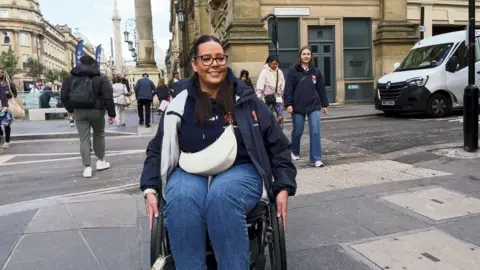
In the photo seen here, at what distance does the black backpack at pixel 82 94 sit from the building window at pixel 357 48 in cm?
1515

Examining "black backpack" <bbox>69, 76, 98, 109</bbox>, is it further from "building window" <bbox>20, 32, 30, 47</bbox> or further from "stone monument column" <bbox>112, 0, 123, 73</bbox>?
"building window" <bbox>20, 32, 30, 47</bbox>

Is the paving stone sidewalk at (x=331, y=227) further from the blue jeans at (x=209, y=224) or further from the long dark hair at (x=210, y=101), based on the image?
the long dark hair at (x=210, y=101)

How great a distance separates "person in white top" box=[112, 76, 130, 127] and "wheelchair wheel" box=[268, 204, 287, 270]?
41.6 feet

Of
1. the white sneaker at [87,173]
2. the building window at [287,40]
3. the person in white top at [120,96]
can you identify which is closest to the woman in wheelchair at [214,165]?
the white sneaker at [87,173]

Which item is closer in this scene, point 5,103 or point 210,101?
point 210,101

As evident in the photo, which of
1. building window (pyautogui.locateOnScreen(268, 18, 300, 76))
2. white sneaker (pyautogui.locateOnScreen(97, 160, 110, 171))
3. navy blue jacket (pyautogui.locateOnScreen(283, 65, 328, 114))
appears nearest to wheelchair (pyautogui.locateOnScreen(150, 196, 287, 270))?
navy blue jacket (pyautogui.locateOnScreen(283, 65, 328, 114))

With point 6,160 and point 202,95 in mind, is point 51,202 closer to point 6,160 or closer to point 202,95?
point 202,95

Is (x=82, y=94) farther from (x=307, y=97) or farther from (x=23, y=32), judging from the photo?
(x=23, y=32)

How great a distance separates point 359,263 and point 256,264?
42.1 inches

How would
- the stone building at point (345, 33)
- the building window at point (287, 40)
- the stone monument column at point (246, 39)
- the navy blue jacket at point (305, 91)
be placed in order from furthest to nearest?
the building window at point (287, 40)
the stone building at point (345, 33)
the stone monument column at point (246, 39)
the navy blue jacket at point (305, 91)

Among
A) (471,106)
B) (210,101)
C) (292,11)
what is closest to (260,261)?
(210,101)

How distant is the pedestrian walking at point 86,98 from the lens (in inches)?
267

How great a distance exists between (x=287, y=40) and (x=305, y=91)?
12947 mm

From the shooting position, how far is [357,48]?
2034cm
